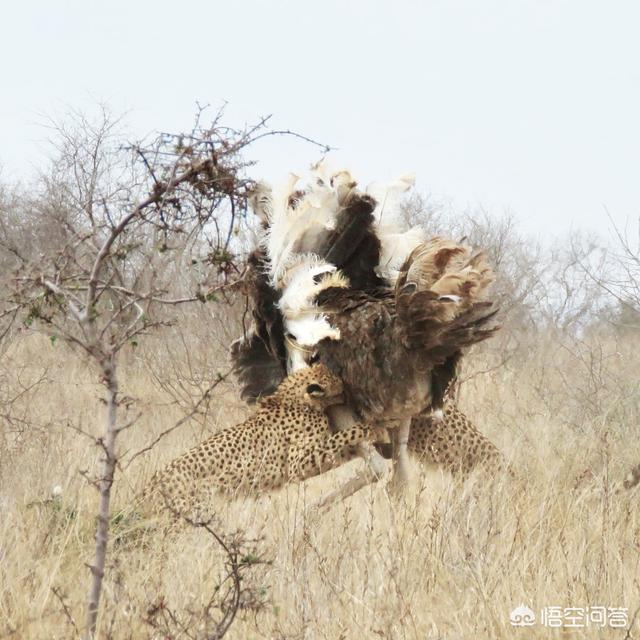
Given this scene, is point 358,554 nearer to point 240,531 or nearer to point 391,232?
point 240,531

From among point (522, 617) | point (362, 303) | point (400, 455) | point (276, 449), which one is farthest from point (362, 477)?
point (522, 617)

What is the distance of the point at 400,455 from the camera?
5383mm

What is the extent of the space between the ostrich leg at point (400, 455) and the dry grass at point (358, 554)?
0.13 m

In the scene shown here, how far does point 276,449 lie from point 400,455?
0.63 m

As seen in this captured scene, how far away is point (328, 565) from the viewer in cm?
406

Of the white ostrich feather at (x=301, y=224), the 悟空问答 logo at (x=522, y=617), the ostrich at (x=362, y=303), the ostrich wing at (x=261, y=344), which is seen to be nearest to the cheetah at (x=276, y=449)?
the ostrich at (x=362, y=303)

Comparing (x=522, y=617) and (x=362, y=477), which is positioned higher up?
(x=362, y=477)

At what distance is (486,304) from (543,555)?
1.21 metres

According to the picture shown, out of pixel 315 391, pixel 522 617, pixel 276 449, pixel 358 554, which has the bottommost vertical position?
pixel 522 617

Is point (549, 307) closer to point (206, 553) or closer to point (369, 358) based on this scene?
point (369, 358)

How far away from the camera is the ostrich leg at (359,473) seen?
5.04 m

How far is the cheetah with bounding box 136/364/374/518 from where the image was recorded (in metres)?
5.08

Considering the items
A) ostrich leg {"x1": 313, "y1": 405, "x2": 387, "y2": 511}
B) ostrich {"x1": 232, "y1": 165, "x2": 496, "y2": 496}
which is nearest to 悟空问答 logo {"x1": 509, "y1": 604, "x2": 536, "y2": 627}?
ostrich leg {"x1": 313, "y1": 405, "x2": 387, "y2": 511}

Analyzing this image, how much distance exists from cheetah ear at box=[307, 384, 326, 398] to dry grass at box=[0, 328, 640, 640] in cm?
56
